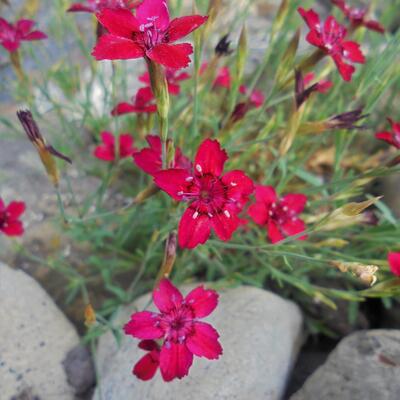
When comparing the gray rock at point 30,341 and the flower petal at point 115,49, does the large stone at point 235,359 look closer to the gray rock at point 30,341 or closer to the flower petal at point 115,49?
the gray rock at point 30,341

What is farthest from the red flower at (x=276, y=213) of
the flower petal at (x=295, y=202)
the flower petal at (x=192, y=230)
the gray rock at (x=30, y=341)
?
the gray rock at (x=30, y=341)

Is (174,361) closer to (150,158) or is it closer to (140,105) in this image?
(150,158)

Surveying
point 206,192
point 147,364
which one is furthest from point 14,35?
point 147,364

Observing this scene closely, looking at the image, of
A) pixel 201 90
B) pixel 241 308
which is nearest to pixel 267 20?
pixel 201 90

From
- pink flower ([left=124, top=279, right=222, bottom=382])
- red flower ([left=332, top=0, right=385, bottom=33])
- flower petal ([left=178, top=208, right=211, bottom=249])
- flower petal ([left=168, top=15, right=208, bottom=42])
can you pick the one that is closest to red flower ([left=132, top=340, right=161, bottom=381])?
pink flower ([left=124, top=279, right=222, bottom=382])

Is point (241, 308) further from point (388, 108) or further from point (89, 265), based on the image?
point (388, 108)

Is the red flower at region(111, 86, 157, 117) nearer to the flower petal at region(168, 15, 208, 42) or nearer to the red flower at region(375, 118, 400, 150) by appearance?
the flower petal at region(168, 15, 208, 42)
